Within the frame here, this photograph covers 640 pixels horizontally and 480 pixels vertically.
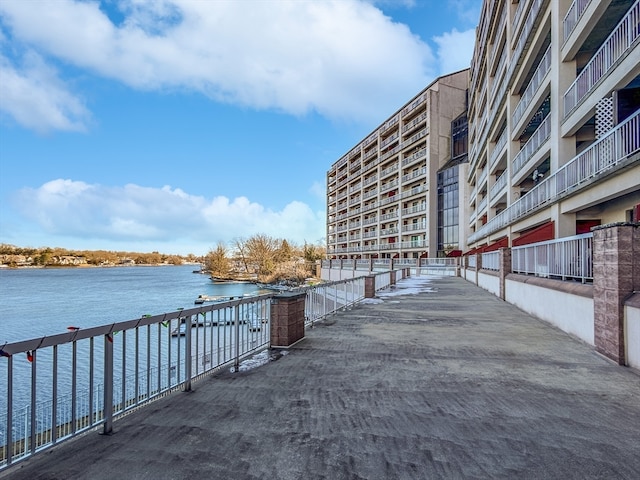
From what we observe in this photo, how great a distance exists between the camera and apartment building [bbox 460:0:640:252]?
9.62 meters

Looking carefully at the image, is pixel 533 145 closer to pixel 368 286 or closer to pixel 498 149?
pixel 498 149

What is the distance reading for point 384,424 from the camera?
361 cm

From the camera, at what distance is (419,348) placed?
6.78m

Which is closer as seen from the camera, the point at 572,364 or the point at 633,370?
the point at 633,370

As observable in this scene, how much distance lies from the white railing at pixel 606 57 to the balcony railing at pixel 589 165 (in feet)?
6.81

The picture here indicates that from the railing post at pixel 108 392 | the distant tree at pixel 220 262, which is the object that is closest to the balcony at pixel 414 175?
the distant tree at pixel 220 262

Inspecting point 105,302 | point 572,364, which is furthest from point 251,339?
point 105,302

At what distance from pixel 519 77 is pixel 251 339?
21369 mm

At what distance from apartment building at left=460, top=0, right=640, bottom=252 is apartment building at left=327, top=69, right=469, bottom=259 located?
2403 cm

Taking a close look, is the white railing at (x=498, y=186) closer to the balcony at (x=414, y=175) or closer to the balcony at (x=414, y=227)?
the balcony at (x=414, y=227)

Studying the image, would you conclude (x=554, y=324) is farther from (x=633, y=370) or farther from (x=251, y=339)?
(x=251, y=339)

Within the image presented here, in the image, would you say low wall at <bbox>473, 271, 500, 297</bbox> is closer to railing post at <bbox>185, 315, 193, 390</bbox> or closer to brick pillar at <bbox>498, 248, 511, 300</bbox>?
brick pillar at <bbox>498, 248, 511, 300</bbox>

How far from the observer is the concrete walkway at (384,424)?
2.87 m

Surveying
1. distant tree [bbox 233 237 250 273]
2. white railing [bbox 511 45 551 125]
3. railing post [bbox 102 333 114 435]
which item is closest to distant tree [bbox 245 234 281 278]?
distant tree [bbox 233 237 250 273]
